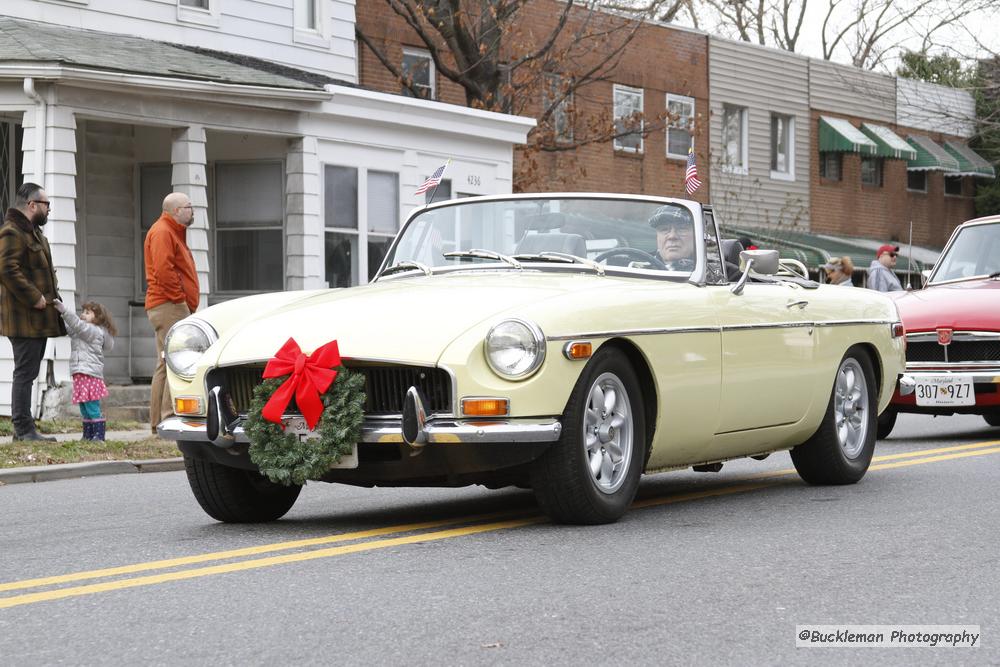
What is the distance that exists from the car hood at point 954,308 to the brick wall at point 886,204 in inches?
902

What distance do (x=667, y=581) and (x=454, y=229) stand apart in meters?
3.25

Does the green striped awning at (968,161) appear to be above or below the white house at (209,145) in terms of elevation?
above

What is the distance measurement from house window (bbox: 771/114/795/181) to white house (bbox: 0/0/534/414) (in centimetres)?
1522

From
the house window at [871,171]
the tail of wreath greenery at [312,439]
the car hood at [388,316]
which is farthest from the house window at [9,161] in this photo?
the house window at [871,171]

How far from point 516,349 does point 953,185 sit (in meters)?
38.2

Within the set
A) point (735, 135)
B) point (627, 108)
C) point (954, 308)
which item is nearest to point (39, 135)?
point (954, 308)

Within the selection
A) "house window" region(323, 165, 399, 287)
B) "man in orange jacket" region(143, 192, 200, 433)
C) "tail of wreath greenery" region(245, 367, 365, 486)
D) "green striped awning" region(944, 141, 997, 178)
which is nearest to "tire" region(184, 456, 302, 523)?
"tail of wreath greenery" region(245, 367, 365, 486)

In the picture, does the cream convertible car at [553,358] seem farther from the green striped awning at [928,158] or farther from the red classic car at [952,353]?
the green striped awning at [928,158]

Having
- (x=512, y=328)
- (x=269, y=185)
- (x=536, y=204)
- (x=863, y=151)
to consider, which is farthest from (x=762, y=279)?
(x=863, y=151)

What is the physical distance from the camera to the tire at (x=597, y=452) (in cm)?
662

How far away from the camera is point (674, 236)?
8062 millimetres

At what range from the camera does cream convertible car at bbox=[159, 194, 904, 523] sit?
21.4 ft

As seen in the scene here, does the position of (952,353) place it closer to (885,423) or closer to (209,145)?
(885,423)

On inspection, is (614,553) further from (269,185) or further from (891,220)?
(891,220)
